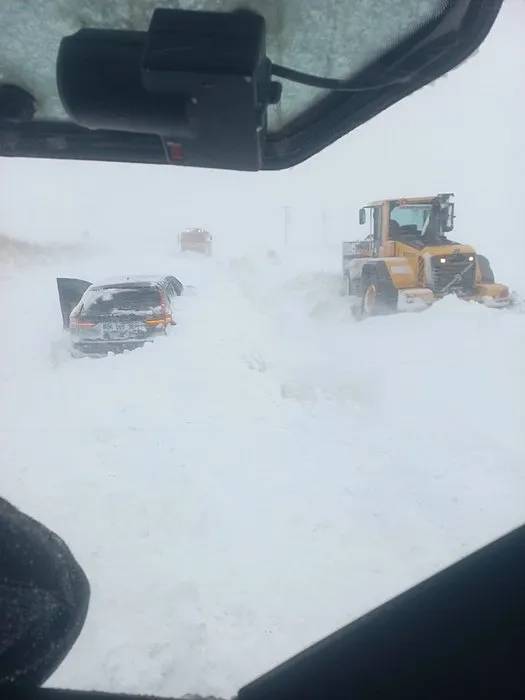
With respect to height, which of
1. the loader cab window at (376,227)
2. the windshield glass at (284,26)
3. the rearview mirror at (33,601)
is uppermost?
the windshield glass at (284,26)

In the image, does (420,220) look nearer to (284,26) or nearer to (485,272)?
(485,272)

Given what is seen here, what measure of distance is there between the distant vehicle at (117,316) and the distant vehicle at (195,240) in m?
18.1

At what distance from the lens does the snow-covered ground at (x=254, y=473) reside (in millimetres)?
3336

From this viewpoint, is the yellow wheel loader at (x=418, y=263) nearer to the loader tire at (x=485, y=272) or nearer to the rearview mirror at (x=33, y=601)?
the loader tire at (x=485, y=272)

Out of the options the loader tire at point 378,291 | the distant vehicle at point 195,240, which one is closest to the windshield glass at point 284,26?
the loader tire at point 378,291

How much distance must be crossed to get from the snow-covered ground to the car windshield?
911 mm

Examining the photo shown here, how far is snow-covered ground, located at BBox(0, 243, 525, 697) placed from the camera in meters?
3.34

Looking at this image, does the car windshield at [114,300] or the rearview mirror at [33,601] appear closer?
the rearview mirror at [33,601]

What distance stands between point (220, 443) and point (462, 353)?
18.0 ft

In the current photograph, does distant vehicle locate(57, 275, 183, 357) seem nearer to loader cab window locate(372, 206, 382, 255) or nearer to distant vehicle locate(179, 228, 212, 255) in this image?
loader cab window locate(372, 206, 382, 255)

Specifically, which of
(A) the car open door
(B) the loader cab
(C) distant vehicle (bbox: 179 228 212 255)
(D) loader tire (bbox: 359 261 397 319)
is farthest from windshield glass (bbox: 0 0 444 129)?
(C) distant vehicle (bbox: 179 228 212 255)

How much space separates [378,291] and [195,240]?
17.5 metres

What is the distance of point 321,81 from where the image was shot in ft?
4.43

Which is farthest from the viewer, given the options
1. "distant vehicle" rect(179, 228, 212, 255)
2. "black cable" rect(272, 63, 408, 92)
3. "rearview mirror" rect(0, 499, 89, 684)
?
"distant vehicle" rect(179, 228, 212, 255)
